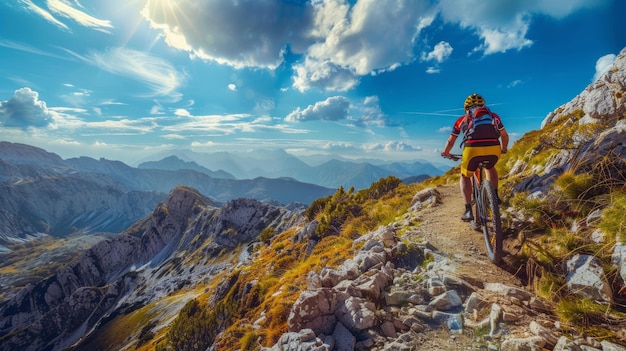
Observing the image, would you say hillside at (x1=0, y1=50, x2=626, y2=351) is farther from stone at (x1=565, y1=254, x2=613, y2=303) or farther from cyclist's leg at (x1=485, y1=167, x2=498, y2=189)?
cyclist's leg at (x1=485, y1=167, x2=498, y2=189)

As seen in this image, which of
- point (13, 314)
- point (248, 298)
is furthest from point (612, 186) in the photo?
point (13, 314)

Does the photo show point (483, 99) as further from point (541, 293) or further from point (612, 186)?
point (541, 293)

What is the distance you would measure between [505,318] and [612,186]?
455 centimetres

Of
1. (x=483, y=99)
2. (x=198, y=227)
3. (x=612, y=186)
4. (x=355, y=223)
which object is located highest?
(x=483, y=99)

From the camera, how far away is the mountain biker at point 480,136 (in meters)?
7.31

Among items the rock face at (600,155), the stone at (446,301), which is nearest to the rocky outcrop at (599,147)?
the rock face at (600,155)

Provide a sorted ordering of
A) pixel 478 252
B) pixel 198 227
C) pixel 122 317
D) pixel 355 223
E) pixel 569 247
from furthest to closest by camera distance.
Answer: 1. pixel 198 227
2. pixel 122 317
3. pixel 355 223
4. pixel 478 252
5. pixel 569 247

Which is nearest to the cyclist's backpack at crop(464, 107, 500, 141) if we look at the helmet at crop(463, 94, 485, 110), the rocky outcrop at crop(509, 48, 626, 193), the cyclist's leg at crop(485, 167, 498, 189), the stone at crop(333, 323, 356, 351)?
the helmet at crop(463, 94, 485, 110)

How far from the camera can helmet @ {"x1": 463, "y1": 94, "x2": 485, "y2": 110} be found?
7891 mm

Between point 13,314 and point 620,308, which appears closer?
point 620,308

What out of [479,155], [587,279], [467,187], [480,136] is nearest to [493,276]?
[587,279]

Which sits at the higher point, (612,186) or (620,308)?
(612,186)

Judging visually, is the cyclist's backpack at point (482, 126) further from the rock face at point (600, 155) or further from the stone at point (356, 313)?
the stone at point (356, 313)

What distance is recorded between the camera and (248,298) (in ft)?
43.8
